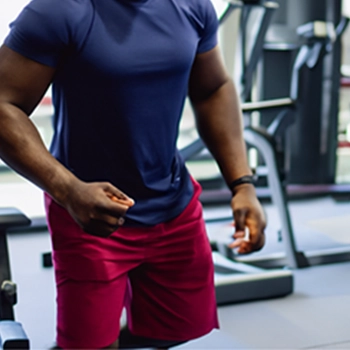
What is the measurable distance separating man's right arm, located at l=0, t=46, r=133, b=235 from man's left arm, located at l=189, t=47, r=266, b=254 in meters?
0.33

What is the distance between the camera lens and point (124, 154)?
814 millimetres

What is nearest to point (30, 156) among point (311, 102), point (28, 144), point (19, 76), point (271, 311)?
point (28, 144)

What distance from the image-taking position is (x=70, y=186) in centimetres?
68

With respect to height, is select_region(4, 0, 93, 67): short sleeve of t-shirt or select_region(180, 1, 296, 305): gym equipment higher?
select_region(4, 0, 93, 67): short sleeve of t-shirt

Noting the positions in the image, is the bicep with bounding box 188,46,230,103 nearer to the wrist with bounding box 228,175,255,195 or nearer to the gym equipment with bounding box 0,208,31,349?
the wrist with bounding box 228,175,255,195

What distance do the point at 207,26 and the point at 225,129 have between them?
0.67 ft

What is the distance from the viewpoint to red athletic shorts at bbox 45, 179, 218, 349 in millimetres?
825

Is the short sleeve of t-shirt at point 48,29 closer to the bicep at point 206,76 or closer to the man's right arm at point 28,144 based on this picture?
the man's right arm at point 28,144

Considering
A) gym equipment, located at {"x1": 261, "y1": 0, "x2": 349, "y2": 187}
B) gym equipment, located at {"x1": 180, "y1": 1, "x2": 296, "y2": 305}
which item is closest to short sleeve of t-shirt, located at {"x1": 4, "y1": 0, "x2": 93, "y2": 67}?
gym equipment, located at {"x1": 180, "y1": 1, "x2": 296, "y2": 305}

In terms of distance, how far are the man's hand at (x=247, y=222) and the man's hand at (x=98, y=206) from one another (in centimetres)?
27

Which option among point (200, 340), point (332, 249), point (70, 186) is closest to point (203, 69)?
point (70, 186)

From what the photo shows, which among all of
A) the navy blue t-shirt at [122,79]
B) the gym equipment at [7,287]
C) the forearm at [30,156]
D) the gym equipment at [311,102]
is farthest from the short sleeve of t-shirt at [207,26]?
the gym equipment at [311,102]

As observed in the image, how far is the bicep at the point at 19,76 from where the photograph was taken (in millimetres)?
694

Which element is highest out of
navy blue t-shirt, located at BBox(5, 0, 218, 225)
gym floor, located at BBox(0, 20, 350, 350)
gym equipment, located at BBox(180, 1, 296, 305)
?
navy blue t-shirt, located at BBox(5, 0, 218, 225)
